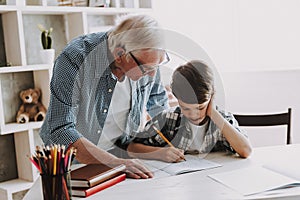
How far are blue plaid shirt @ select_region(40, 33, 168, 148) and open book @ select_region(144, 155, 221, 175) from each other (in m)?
0.21

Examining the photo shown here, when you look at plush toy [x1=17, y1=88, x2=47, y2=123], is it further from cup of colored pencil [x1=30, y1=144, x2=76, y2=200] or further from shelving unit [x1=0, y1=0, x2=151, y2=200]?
cup of colored pencil [x1=30, y1=144, x2=76, y2=200]

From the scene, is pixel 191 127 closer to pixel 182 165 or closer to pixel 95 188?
pixel 182 165

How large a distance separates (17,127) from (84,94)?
996 millimetres

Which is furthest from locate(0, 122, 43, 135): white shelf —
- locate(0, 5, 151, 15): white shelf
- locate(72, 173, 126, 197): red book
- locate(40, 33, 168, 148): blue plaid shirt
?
locate(72, 173, 126, 197): red book

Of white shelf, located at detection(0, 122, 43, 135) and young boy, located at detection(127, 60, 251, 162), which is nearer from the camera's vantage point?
young boy, located at detection(127, 60, 251, 162)

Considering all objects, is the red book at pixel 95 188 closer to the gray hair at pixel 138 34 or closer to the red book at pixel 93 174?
the red book at pixel 93 174

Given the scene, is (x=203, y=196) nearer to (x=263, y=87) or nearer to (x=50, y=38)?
(x=50, y=38)

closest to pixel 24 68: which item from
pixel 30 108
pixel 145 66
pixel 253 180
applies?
pixel 30 108

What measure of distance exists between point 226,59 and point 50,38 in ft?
4.32

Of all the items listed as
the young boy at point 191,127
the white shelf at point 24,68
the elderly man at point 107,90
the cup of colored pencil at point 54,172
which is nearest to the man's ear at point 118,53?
the elderly man at point 107,90

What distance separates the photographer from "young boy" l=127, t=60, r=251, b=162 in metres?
1.63

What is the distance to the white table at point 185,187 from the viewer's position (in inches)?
50.1

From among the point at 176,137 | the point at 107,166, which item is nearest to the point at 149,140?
the point at 176,137

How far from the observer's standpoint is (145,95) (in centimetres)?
180
